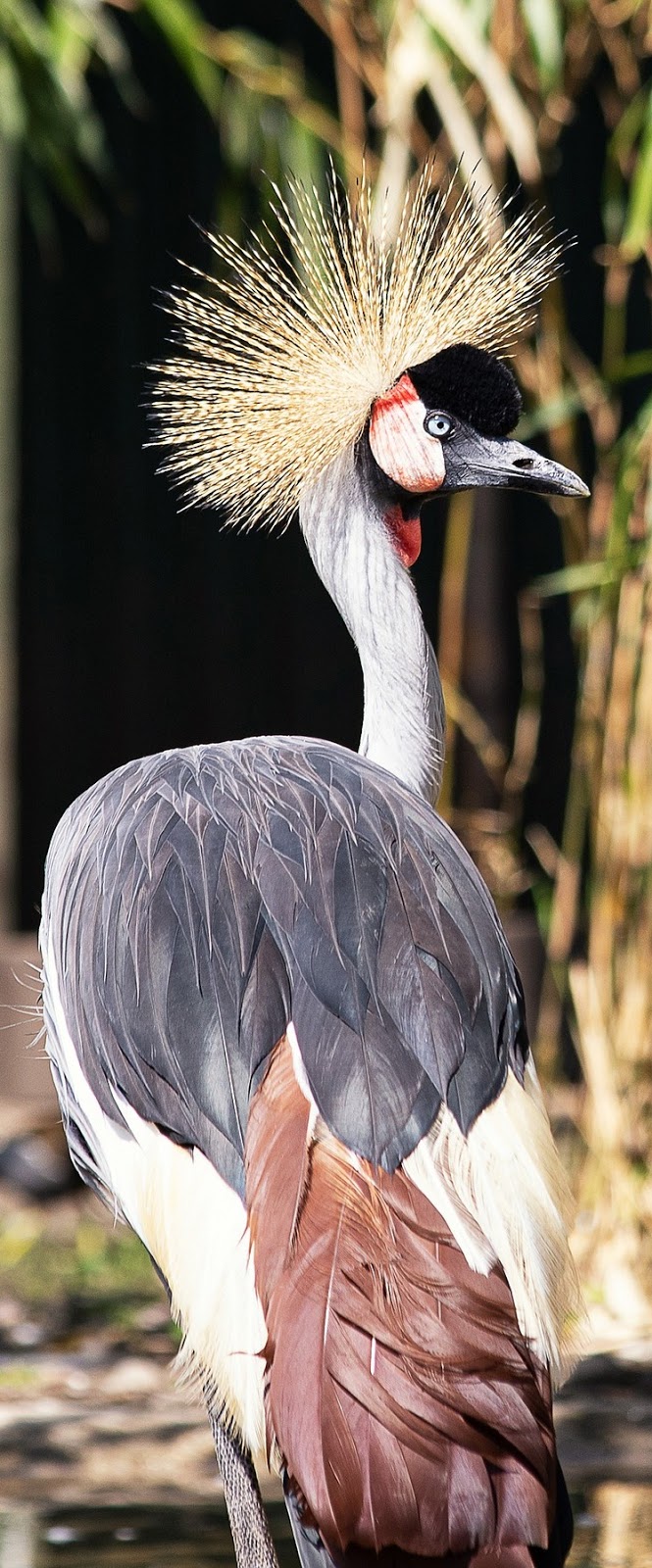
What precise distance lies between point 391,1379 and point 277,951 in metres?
0.43

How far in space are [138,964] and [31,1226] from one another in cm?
225

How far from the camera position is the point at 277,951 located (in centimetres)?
194

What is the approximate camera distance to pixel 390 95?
3188 mm

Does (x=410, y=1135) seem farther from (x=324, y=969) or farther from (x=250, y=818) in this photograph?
(x=250, y=818)

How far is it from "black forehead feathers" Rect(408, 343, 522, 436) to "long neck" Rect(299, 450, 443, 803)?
129 mm

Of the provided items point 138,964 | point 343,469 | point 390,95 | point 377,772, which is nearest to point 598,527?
point 390,95

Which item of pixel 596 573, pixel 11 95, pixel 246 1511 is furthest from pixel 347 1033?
Answer: pixel 11 95

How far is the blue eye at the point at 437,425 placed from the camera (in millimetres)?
2430

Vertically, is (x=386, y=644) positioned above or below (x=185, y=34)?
below

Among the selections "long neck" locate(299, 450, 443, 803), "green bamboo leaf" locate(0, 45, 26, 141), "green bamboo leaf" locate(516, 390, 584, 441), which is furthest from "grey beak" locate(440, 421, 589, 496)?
"green bamboo leaf" locate(0, 45, 26, 141)

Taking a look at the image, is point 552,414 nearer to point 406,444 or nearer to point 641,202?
point 641,202

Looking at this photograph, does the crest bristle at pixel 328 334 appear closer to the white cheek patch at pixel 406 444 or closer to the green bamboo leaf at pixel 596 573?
the white cheek patch at pixel 406 444

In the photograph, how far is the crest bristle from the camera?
8.29 ft

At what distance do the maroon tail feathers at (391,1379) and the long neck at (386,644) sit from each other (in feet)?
2.42
